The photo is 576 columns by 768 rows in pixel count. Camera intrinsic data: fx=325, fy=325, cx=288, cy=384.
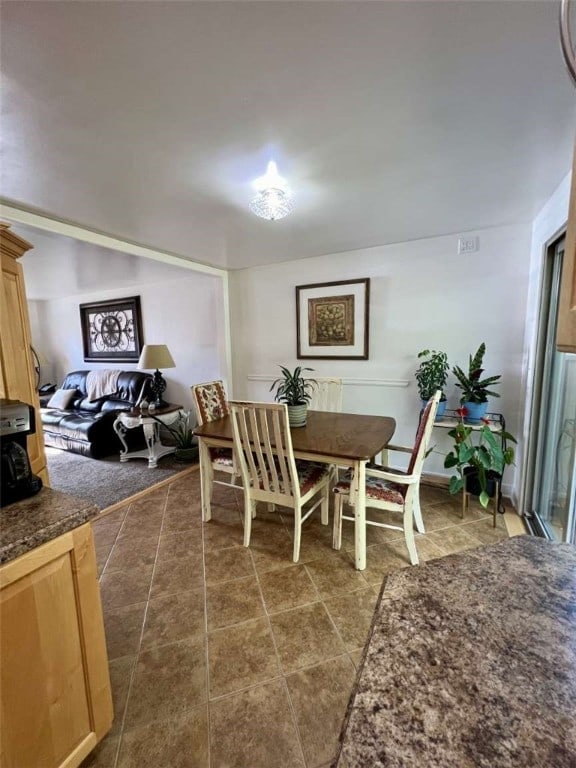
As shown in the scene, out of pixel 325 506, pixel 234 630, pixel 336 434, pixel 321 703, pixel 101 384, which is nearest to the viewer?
pixel 321 703

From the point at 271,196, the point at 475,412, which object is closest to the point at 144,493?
the point at 271,196

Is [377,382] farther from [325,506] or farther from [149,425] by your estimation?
[149,425]

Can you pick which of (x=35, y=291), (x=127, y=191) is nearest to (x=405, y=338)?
(x=127, y=191)

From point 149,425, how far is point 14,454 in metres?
2.85

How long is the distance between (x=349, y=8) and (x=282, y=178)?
0.93 metres

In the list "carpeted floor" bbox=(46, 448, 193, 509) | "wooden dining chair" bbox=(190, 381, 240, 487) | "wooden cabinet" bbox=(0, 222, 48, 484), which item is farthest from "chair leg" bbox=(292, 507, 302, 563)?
"carpeted floor" bbox=(46, 448, 193, 509)

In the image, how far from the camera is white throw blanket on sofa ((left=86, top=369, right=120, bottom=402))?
477 centimetres

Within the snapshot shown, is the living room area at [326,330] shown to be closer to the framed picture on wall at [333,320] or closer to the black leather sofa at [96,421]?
the framed picture on wall at [333,320]

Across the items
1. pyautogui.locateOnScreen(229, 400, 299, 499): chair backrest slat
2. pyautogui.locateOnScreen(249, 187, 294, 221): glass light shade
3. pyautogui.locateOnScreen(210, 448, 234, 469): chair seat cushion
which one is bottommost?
pyautogui.locateOnScreen(210, 448, 234, 469): chair seat cushion

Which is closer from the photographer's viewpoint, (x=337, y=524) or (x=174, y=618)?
(x=174, y=618)

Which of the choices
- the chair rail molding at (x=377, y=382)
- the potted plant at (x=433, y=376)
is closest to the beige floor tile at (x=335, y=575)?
the potted plant at (x=433, y=376)

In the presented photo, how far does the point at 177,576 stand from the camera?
6.64ft

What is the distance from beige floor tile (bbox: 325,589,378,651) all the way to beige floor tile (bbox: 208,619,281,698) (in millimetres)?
347

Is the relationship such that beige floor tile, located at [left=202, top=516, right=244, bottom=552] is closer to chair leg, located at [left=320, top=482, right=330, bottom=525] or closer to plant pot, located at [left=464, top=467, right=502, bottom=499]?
chair leg, located at [left=320, top=482, right=330, bottom=525]
